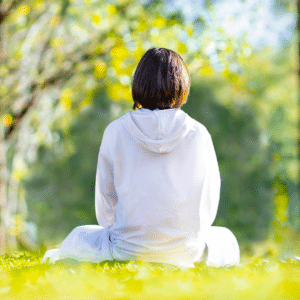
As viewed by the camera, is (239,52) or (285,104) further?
(285,104)

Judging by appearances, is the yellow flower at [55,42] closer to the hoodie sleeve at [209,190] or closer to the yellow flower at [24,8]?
the yellow flower at [24,8]

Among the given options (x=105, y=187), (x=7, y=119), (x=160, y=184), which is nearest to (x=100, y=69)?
(x=7, y=119)

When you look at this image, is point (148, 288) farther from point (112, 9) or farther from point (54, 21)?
point (54, 21)

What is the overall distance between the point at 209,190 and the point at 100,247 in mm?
783

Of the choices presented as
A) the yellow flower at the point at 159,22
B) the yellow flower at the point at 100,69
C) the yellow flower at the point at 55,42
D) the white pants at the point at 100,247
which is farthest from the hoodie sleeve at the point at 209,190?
the yellow flower at the point at 55,42

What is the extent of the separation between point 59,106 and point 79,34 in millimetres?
1208

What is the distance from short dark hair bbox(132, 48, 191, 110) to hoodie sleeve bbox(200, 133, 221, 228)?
372 millimetres

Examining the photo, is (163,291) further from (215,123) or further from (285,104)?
(285,104)

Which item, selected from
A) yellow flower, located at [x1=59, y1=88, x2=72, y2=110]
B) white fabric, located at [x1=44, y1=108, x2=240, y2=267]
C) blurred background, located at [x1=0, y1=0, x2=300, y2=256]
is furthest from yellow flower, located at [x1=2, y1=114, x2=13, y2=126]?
white fabric, located at [x1=44, y1=108, x2=240, y2=267]

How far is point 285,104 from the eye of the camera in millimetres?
22094

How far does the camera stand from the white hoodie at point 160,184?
252cm

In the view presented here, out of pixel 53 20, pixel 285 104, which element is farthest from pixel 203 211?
pixel 285 104

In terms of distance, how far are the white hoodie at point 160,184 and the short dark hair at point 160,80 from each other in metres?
0.10

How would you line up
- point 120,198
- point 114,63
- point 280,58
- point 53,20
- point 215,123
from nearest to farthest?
point 120,198 → point 114,63 → point 53,20 → point 215,123 → point 280,58
